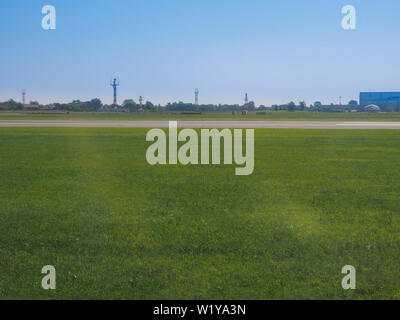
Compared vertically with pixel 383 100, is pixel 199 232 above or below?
below

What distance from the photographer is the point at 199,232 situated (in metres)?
6.65

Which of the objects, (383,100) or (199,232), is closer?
(199,232)

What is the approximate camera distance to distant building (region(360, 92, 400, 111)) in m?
111

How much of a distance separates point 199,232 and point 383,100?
394 feet

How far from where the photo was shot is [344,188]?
10.1m

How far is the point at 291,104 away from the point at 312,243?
4498 inches

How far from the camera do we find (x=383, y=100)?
114688mm

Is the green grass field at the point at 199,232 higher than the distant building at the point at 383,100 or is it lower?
lower

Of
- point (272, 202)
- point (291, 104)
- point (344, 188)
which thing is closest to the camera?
point (272, 202)

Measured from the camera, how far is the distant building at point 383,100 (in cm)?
11084

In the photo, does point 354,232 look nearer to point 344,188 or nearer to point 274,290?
point 274,290

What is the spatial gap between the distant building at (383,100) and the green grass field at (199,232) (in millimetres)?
108699

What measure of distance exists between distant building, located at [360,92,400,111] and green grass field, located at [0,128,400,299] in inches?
4279
